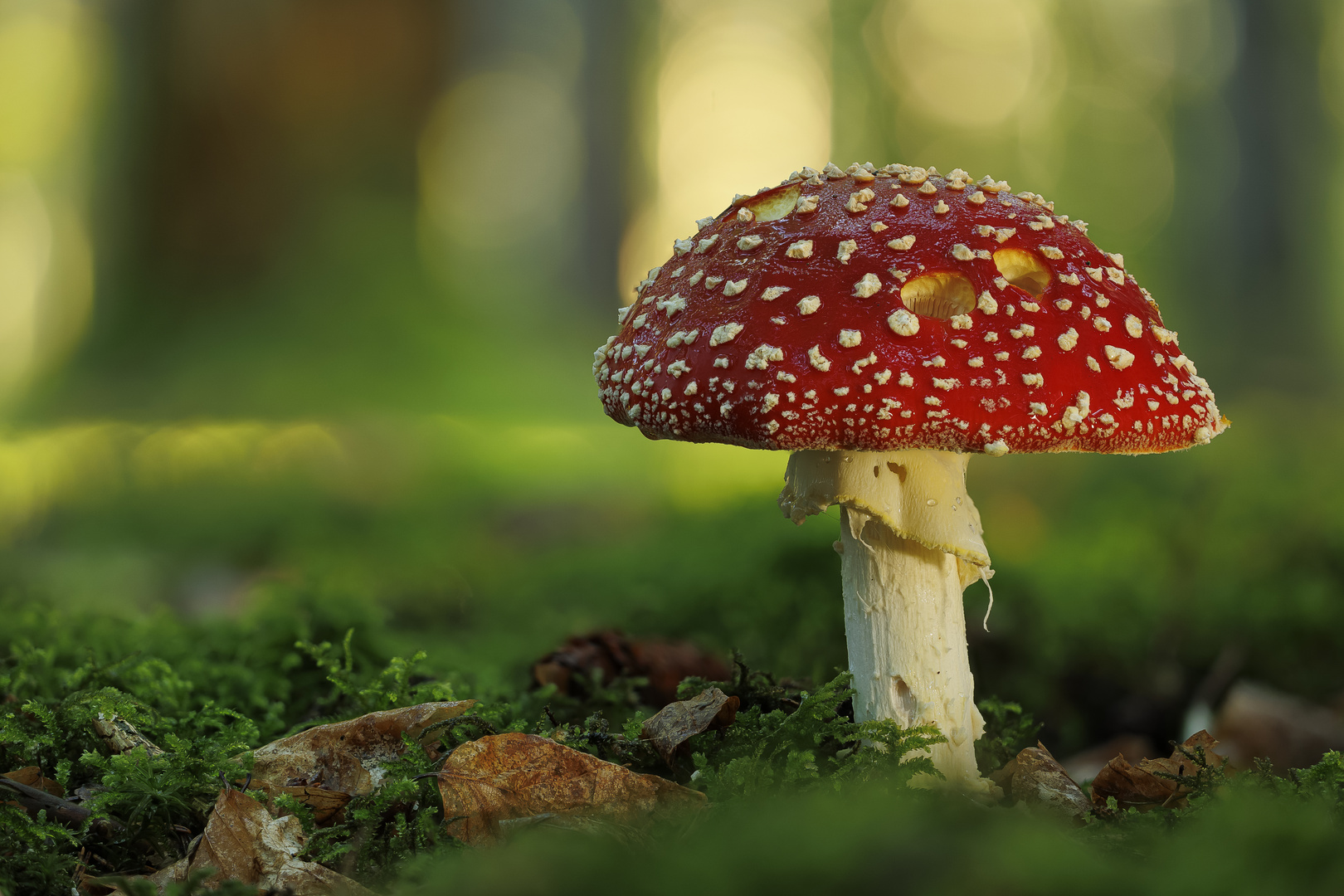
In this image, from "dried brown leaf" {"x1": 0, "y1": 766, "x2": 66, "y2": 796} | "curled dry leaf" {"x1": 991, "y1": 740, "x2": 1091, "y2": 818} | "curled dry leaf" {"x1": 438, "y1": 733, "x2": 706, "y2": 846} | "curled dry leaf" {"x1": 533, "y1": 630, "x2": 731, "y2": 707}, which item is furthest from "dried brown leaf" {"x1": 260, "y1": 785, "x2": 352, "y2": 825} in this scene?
"curled dry leaf" {"x1": 991, "y1": 740, "x2": 1091, "y2": 818}

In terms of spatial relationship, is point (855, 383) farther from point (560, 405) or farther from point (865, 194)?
point (560, 405)

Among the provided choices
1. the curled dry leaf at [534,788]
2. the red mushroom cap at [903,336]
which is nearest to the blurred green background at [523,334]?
the curled dry leaf at [534,788]

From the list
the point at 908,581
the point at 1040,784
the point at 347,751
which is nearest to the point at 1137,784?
the point at 1040,784

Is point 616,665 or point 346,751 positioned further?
point 616,665

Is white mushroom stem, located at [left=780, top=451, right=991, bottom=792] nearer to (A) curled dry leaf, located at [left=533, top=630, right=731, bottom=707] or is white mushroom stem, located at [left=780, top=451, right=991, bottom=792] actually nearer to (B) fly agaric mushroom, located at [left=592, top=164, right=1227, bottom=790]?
(B) fly agaric mushroom, located at [left=592, top=164, right=1227, bottom=790]

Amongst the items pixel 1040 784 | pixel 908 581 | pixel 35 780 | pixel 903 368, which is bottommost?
pixel 1040 784

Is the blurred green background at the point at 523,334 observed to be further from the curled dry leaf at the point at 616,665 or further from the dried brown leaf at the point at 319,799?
the dried brown leaf at the point at 319,799

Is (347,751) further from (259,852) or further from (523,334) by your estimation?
(523,334)
